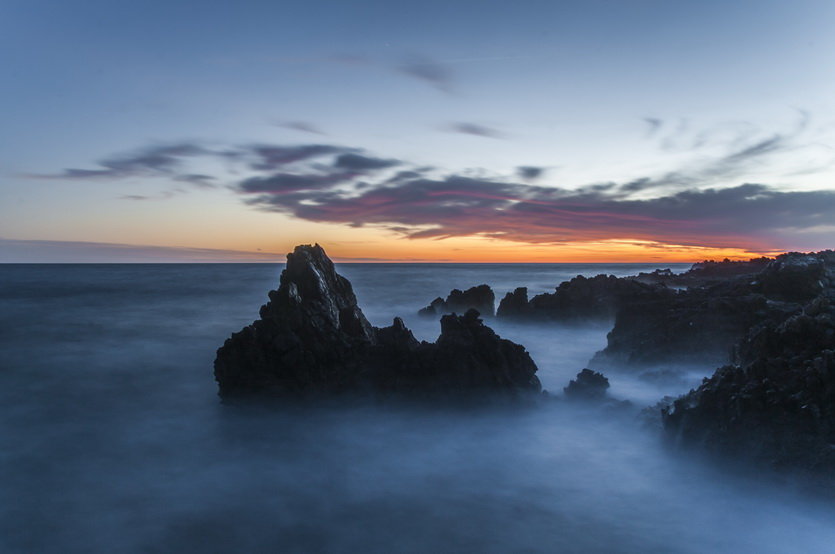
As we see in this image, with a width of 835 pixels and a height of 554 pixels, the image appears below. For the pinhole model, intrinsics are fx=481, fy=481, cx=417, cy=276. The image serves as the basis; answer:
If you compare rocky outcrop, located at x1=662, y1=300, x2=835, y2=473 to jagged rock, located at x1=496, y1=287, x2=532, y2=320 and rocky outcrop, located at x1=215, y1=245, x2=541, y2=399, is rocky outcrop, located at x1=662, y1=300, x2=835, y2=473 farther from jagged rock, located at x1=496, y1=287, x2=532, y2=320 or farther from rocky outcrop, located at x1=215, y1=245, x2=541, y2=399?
jagged rock, located at x1=496, y1=287, x2=532, y2=320

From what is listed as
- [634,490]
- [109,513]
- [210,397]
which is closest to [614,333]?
[634,490]

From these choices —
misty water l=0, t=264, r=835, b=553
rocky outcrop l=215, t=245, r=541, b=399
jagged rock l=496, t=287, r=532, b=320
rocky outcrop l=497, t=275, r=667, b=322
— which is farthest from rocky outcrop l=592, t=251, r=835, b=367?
jagged rock l=496, t=287, r=532, b=320

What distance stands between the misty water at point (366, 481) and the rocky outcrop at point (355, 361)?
698 millimetres

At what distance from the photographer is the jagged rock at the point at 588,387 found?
15.2 meters

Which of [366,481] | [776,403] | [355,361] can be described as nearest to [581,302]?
[355,361]

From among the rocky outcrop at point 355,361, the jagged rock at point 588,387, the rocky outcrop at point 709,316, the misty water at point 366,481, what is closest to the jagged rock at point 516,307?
the rocky outcrop at point 709,316

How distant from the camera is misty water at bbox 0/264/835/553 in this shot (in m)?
9.02

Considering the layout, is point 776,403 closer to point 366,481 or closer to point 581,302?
point 366,481

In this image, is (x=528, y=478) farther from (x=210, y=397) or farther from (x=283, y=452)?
(x=210, y=397)

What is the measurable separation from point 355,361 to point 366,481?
178 inches

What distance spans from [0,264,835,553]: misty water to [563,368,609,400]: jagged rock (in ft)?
1.66

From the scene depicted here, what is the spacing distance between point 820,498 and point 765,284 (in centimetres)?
1254

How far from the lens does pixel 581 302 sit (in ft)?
92.2

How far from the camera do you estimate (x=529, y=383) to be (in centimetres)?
1532
